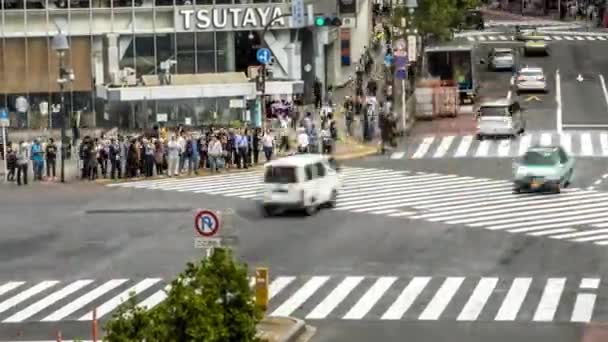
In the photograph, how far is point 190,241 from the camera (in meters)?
40.6

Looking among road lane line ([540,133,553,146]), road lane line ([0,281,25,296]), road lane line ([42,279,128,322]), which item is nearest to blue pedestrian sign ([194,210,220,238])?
road lane line ([42,279,128,322])

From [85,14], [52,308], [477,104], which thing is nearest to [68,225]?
[52,308]

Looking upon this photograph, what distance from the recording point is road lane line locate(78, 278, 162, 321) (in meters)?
31.4

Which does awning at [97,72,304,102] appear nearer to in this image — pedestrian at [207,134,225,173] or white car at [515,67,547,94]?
pedestrian at [207,134,225,173]

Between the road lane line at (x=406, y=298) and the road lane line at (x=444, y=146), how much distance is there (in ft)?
84.6

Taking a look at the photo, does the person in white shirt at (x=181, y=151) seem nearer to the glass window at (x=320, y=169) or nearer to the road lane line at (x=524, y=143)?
the glass window at (x=320, y=169)

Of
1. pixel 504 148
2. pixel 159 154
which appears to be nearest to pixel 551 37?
pixel 504 148

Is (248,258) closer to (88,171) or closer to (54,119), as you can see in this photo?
Result: (88,171)

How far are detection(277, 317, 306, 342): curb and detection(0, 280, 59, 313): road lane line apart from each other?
643 centimetres

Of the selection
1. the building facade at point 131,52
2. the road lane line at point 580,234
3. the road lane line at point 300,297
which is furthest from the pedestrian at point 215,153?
the road lane line at point 300,297

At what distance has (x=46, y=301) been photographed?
109 ft

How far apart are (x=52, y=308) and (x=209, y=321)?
42.7ft

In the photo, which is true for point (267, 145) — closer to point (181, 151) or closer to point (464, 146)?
point (181, 151)

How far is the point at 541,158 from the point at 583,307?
1771 centimetres
